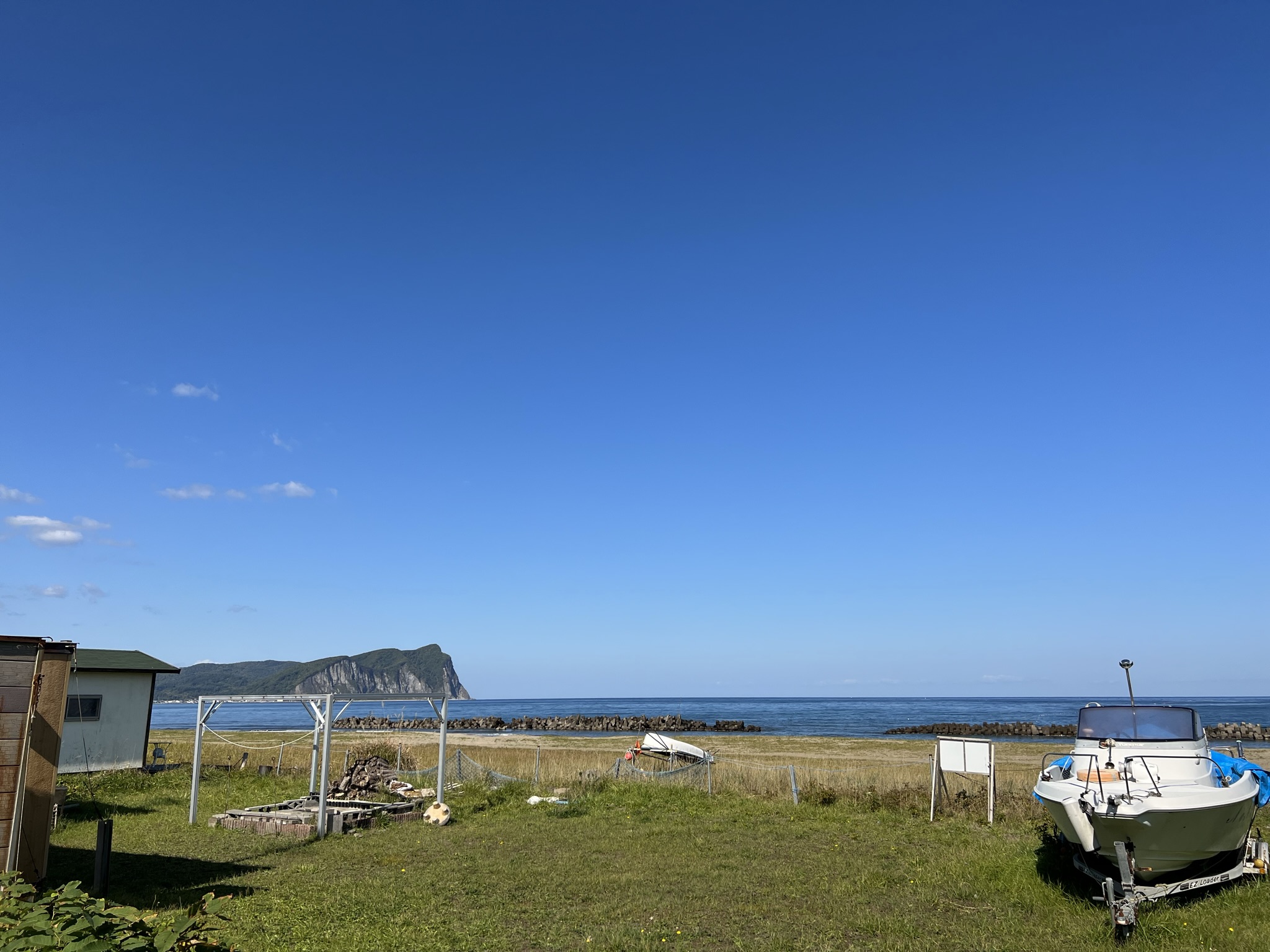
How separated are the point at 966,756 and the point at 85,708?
1055 inches

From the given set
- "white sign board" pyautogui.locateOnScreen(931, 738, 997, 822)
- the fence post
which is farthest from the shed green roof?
"white sign board" pyautogui.locateOnScreen(931, 738, 997, 822)

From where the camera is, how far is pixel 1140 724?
42.8 feet

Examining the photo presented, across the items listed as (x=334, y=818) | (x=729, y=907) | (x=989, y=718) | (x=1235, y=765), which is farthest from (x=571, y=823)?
(x=989, y=718)

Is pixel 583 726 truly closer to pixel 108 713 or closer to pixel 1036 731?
pixel 1036 731

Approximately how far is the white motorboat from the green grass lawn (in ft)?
2.45

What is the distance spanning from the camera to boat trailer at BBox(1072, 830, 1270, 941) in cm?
1019

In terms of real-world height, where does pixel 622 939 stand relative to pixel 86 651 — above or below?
below

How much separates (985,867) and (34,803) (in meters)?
13.4

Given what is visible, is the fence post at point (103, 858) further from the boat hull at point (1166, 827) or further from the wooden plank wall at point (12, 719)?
the boat hull at point (1166, 827)

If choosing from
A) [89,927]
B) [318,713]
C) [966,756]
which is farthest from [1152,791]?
[318,713]

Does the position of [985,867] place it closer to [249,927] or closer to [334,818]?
[249,927]

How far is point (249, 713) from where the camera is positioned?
594 ft

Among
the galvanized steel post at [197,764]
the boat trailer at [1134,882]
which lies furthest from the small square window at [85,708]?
the boat trailer at [1134,882]

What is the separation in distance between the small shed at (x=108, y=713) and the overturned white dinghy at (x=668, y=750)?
19431 mm
